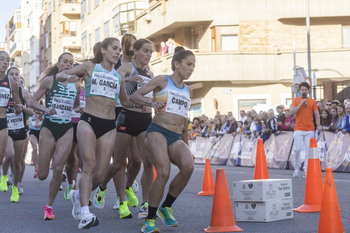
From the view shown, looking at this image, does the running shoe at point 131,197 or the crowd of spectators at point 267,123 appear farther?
the crowd of spectators at point 267,123

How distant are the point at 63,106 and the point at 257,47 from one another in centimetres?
3171

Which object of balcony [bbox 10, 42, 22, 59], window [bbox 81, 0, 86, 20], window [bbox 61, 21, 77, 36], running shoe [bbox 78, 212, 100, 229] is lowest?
running shoe [bbox 78, 212, 100, 229]

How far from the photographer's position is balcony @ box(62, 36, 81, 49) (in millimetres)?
70125

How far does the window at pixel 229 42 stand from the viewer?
41.1m

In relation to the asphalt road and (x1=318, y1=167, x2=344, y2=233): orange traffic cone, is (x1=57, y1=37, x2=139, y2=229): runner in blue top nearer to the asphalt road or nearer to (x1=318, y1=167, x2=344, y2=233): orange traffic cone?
the asphalt road

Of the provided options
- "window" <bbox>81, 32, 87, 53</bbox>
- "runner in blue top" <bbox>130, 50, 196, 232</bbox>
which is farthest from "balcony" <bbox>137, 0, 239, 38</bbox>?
"runner in blue top" <bbox>130, 50, 196, 232</bbox>

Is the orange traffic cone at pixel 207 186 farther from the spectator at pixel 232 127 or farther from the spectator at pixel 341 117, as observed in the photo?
the spectator at pixel 232 127

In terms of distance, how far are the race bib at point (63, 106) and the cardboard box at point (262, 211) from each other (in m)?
2.66

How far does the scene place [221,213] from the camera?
25.5ft

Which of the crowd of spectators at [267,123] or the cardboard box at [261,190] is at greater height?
the crowd of spectators at [267,123]

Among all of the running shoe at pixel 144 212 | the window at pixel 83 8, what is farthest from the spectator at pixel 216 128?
the window at pixel 83 8

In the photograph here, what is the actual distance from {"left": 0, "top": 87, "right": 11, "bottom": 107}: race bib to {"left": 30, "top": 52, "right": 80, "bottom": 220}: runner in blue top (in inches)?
55.5

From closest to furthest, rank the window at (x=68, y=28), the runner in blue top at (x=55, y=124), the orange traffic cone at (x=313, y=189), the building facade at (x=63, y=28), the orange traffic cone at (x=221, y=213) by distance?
the orange traffic cone at (x=221, y=213)
the runner in blue top at (x=55, y=124)
the orange traffic cone at (x=313, y=189)
the building facade at (x=63, y=28)
the window at (x=68, y=28)

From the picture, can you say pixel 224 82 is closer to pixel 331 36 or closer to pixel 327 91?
pixel 331 36
